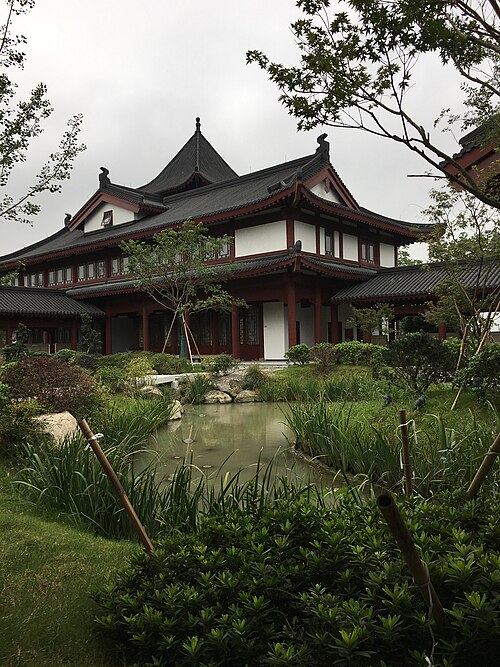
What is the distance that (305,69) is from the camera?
4949 millimetres

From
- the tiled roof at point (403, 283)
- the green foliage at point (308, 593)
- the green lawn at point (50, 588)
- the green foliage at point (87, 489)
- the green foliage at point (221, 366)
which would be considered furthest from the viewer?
the tiled roof at point (403, 283)

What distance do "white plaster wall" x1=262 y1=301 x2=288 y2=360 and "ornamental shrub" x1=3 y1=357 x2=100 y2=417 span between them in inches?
494

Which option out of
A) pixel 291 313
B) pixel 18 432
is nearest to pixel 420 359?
pixel 18 432

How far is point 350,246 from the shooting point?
894 inches

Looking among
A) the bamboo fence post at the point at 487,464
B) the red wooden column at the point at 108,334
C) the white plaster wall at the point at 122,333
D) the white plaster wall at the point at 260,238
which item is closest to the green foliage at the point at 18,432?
the bamboo fence post at the point at 487,464

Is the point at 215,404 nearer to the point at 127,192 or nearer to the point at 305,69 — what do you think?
the point at 305,69

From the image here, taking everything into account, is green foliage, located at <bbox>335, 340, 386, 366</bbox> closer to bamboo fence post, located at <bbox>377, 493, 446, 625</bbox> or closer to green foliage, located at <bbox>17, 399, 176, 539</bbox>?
green foliage, located at <bbox>17, 399, 176, 539</bbox>

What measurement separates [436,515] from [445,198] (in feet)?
36.7

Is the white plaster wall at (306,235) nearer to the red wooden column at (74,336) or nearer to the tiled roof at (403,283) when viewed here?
the tiled roof at (403,283)

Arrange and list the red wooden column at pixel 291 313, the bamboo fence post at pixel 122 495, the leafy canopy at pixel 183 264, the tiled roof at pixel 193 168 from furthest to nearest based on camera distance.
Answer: the tiled roof at pixel 193 168 < the red wooden column at pixel 291 313 < the leafy canopy at pixel 183 264 < the bamboo fence post at pixel 122 495

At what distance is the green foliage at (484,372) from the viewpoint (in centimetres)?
751

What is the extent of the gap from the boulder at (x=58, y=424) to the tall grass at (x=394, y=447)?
3003 mm

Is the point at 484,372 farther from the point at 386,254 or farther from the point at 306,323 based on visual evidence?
the point at 386,254

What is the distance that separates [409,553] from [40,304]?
24.3 metres
